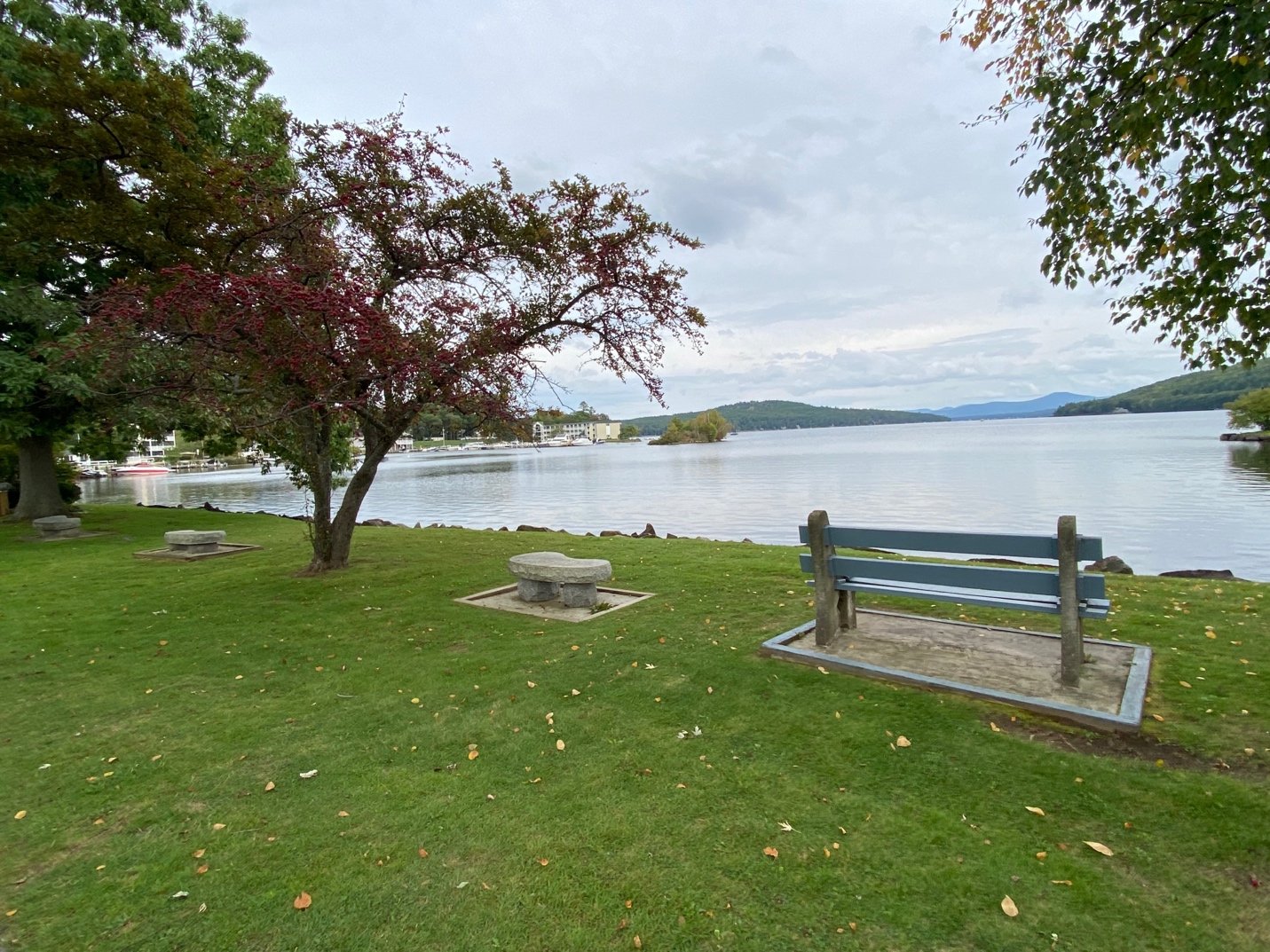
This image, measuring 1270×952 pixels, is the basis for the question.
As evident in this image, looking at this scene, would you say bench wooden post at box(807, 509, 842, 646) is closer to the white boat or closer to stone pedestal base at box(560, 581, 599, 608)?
stone pedestal base at box(560, 581, 599, 608)

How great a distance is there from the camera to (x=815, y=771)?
3.57m

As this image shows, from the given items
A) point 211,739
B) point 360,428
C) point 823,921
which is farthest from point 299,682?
point 360,428

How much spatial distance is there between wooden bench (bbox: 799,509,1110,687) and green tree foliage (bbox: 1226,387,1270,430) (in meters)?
80.7

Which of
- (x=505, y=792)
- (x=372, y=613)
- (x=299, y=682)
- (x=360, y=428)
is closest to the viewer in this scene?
(x=505, y=792)

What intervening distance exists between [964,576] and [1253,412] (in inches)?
3303

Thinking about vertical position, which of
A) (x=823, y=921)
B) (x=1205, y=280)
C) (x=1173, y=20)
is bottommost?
(x=823, y=921)

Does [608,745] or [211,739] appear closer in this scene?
[608,745]

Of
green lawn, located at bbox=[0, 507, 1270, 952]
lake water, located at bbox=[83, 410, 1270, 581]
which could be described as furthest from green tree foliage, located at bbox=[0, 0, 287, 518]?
lake water, located at bbox=[83, 410, 1270, 581]

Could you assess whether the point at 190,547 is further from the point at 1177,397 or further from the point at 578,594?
the point at 1177,397

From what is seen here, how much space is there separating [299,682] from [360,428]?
17.0 feet

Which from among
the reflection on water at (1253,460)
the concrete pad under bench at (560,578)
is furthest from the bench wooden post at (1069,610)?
the reflection on water at (1253,460)

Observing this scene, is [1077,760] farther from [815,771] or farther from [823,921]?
[823,921]

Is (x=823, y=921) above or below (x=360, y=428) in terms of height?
below

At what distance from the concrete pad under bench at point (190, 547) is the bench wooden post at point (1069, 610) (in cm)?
1343
